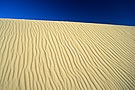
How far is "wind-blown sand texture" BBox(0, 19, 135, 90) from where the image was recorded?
3960 mm

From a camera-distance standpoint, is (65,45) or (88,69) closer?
(88,69)

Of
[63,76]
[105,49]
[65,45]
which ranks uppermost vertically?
[65,45]

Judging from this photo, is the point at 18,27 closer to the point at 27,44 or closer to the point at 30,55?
the point at 27,44

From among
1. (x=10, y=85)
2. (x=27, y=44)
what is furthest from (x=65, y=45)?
(x=10, y=85)

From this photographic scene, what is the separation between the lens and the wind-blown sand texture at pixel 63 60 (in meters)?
3.96

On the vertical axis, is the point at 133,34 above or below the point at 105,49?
above

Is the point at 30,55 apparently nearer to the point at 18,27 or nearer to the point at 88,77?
the point at 88,77

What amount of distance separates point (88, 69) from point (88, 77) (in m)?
0.47

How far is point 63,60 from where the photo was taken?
518cm

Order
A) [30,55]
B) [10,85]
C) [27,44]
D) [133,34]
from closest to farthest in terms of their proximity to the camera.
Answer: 1. [10,85]
2. [30,55]
3. [27,44]
4. [133,34]

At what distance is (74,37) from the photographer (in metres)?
7.42

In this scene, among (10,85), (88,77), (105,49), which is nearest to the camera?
(10,85)

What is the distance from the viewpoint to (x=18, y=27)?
7.98 metres

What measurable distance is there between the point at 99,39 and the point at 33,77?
16.2 ft
